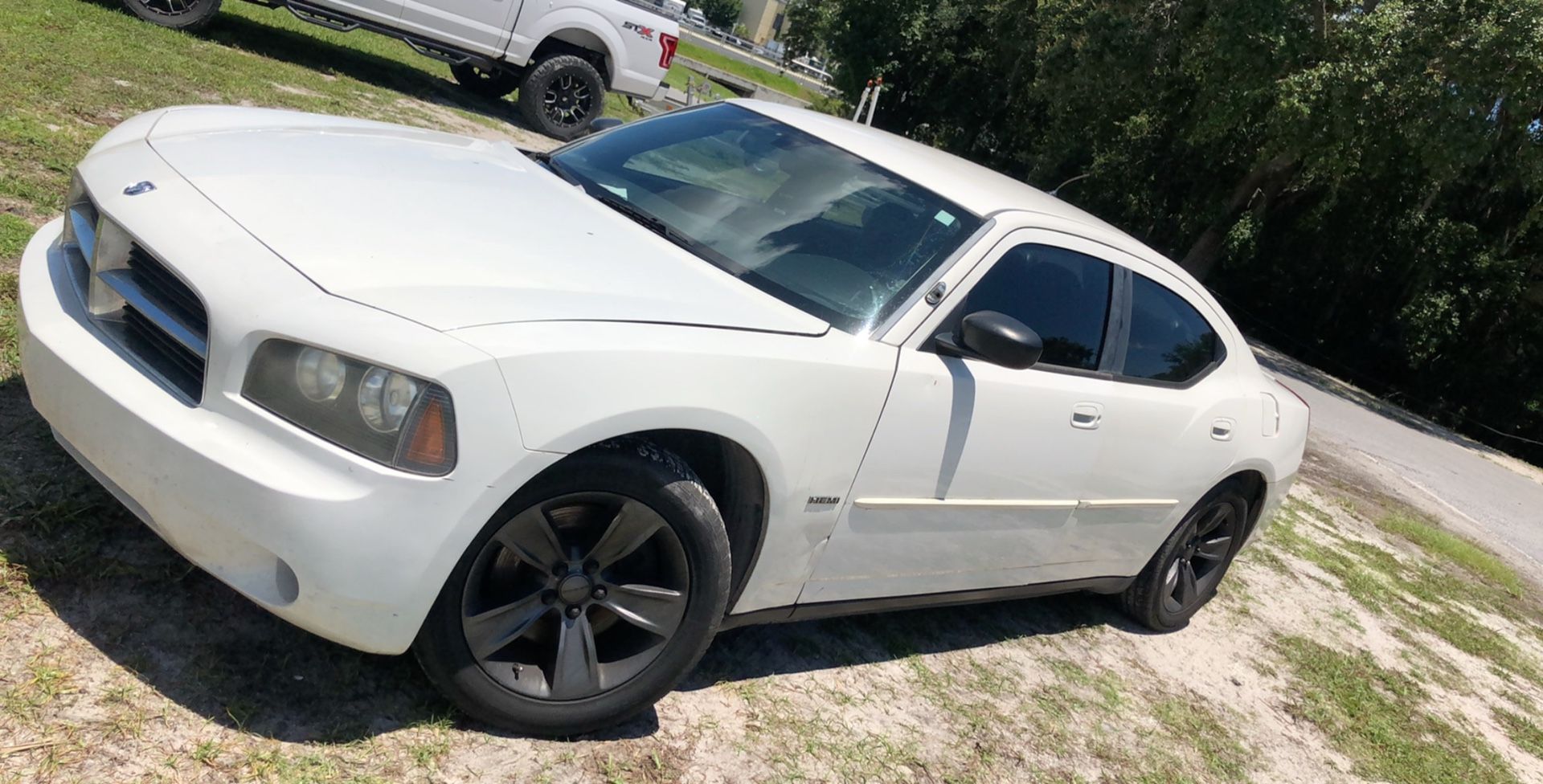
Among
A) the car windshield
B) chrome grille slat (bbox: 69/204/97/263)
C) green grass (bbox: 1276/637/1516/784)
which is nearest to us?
chrome grille slat (bbox: 69/204/97/263)

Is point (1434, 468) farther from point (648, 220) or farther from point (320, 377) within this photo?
point (320, 377)

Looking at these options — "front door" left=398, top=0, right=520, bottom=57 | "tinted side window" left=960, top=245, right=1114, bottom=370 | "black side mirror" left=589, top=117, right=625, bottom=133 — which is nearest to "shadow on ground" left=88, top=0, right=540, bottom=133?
"front door" left=398, top=0, right=520, bottom=57

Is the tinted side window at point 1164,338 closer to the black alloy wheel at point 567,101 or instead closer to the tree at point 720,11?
the black alloy wheel at point 567,101

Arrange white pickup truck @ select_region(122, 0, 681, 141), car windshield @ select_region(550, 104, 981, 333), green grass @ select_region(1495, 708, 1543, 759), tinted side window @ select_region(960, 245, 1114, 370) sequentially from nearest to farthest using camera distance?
car windshield @ select_region(550, 104, 981, 333)
tinted side window @ select_region(960, 245, 1114, 370)
green grass @ select_region(1495, 708, 1543, 759)
white pickup truck @ select_region(122, 0, 681, 141)

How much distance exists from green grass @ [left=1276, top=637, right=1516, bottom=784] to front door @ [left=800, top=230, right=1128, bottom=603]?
5.15 ft

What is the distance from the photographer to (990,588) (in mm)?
3945

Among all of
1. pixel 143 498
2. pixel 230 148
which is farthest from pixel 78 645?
pixel 230 148

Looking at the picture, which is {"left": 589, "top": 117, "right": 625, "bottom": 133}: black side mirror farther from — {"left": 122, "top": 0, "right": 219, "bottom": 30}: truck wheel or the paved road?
the paved road

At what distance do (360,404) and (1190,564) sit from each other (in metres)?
3.80

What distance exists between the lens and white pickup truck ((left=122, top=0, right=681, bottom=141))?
34.2ft

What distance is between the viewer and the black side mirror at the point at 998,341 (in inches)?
124

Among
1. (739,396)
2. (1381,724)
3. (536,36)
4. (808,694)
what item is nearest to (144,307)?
(739,396)

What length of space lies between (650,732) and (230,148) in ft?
6.45

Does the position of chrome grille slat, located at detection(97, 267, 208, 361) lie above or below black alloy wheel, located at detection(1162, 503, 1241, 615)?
above
